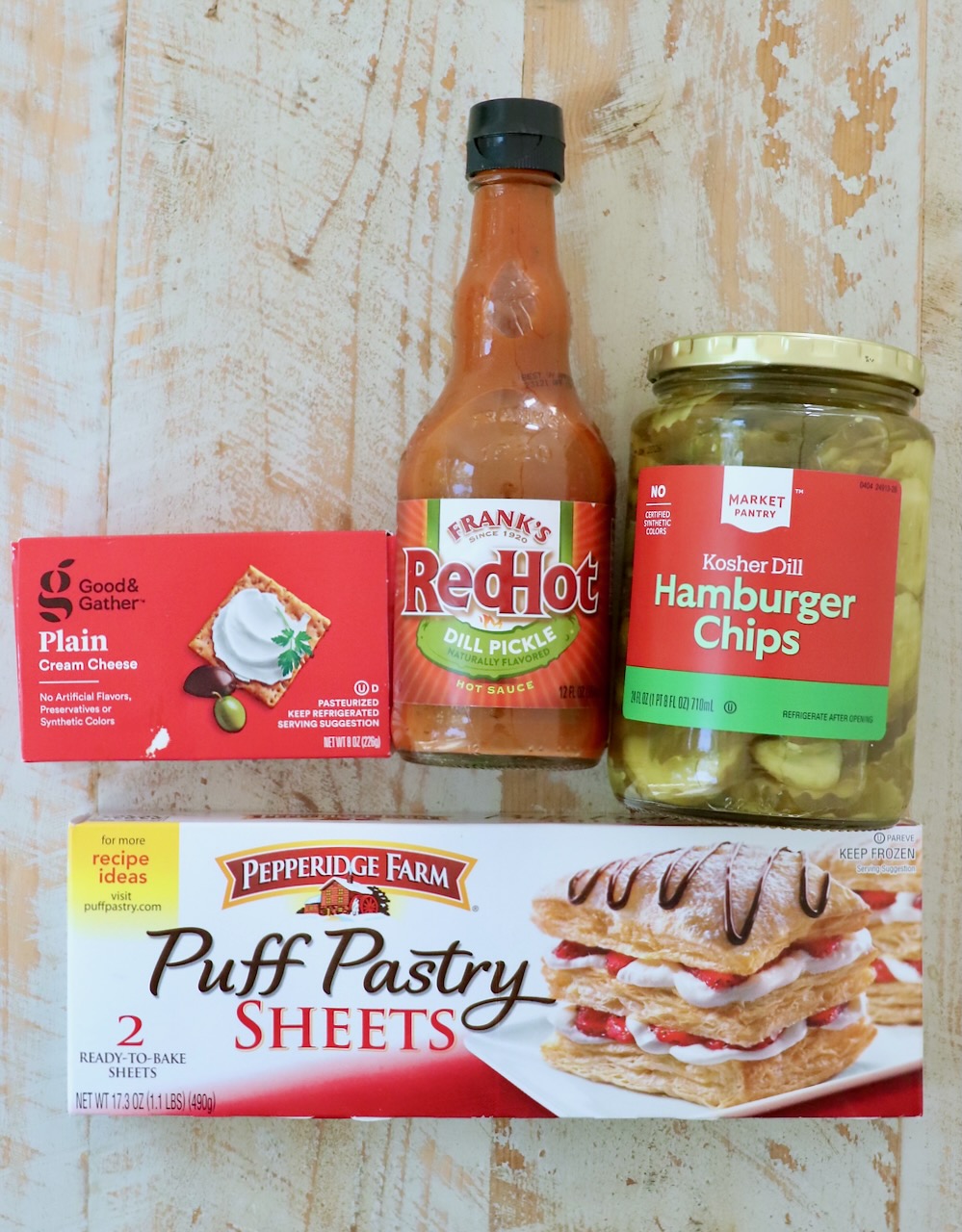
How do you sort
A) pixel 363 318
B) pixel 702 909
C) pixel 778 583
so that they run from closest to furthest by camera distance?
pixel 778 583 → pixel 702 909 → pixel 363 318

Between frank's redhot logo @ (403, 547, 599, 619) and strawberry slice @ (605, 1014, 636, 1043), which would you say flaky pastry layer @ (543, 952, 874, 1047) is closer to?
strawberry slice @ (605, 1014, 636, 1043)

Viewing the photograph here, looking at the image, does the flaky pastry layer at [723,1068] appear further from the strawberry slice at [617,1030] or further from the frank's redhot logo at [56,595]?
the frank's redhot logo at [56,595]

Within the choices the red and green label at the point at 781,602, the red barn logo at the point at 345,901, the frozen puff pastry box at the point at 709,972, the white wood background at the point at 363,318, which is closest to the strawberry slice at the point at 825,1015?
the frozen puff pastry box at the point at 709,972

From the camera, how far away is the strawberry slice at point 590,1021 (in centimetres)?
93

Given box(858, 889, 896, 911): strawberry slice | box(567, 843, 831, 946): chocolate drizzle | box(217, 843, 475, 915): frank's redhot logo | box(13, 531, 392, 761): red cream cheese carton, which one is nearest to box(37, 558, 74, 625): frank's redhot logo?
box(13, 531, 392, 761): red cream cheese carton

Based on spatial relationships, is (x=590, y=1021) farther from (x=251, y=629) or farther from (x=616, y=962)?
(x=251, y=629)

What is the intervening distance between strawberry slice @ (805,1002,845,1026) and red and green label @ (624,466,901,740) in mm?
271

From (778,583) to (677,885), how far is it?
29cm

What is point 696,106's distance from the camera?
102 cm

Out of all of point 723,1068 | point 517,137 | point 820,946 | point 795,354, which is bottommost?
point 723,1068

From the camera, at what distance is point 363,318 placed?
40.0 inches

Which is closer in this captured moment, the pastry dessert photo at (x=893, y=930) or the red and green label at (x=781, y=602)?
the red and green label at (x=781, y=602)

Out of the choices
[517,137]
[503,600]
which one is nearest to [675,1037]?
[503,600]

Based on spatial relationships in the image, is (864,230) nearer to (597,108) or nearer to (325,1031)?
(597,108)
